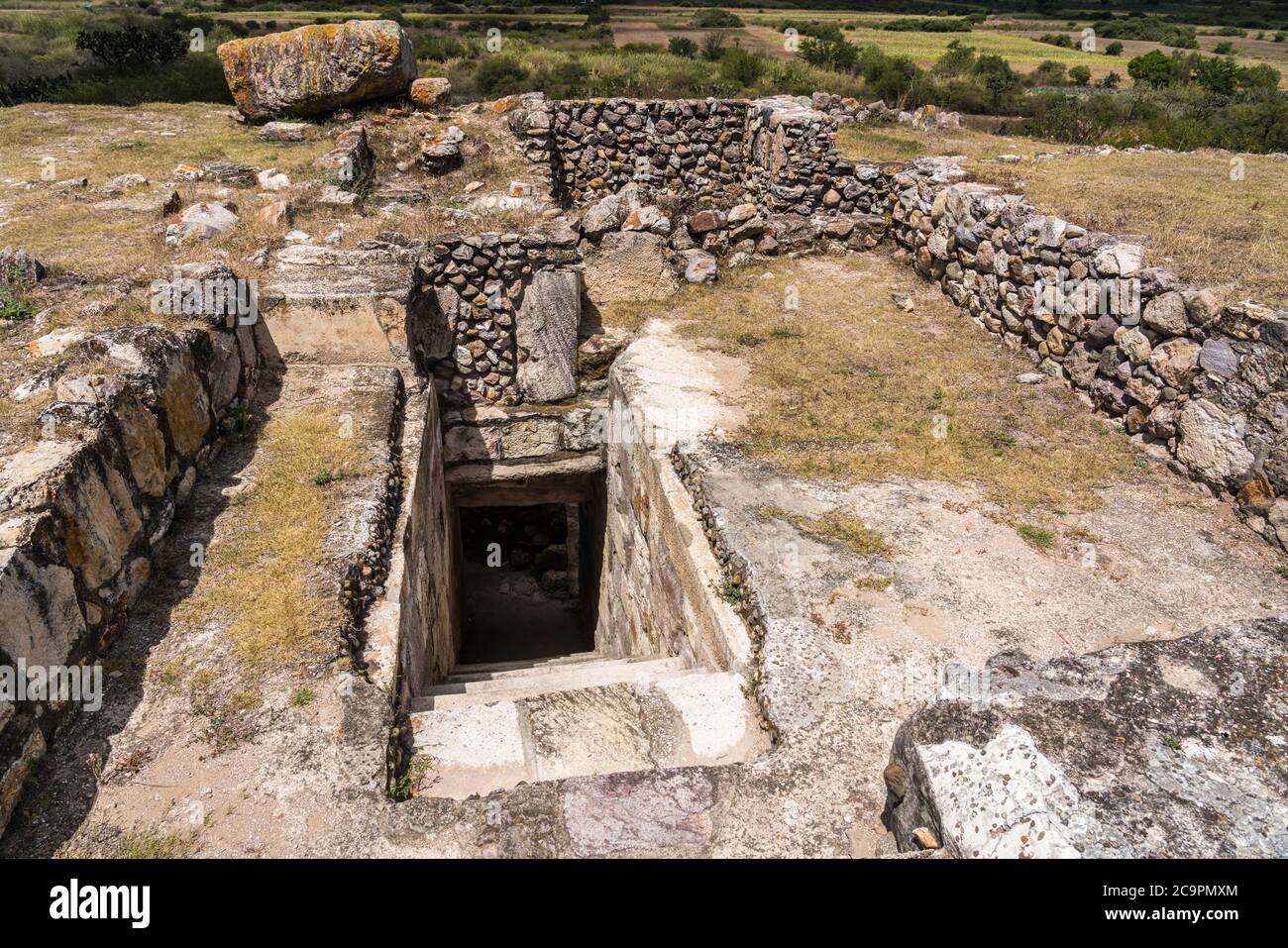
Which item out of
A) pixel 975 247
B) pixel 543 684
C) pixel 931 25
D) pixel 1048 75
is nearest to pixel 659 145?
pixel 975 247

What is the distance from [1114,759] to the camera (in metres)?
2.92

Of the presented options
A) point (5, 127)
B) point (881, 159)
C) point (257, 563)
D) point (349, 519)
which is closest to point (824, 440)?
point (349, 519)

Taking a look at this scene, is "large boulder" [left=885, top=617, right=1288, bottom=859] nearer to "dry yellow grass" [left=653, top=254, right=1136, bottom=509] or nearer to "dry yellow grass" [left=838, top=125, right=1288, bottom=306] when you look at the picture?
"dry yellow grass" [left=653, top=254, right=1136, bottom=509]

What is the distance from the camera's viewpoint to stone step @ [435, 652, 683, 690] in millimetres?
5629

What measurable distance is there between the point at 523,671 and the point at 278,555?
2554 mm

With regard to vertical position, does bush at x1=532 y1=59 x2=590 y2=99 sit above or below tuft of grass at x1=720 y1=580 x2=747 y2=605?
above

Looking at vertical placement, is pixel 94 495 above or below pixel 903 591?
above

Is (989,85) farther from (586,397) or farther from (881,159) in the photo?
(586,397)

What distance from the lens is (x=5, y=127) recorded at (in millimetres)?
11383

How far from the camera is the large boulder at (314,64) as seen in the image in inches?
462

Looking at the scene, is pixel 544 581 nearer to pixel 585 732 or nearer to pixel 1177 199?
pixel 585 732

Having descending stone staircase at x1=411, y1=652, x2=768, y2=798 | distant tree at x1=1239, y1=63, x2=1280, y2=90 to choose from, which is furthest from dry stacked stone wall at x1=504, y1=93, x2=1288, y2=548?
distant tree at x1=1239, y1=63, x2=1280, y2=90

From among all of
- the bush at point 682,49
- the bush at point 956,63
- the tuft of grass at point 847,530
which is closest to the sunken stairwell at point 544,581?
the tuft of grass at point 847,530

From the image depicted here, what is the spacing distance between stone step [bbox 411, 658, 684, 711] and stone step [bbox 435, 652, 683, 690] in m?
0.06
